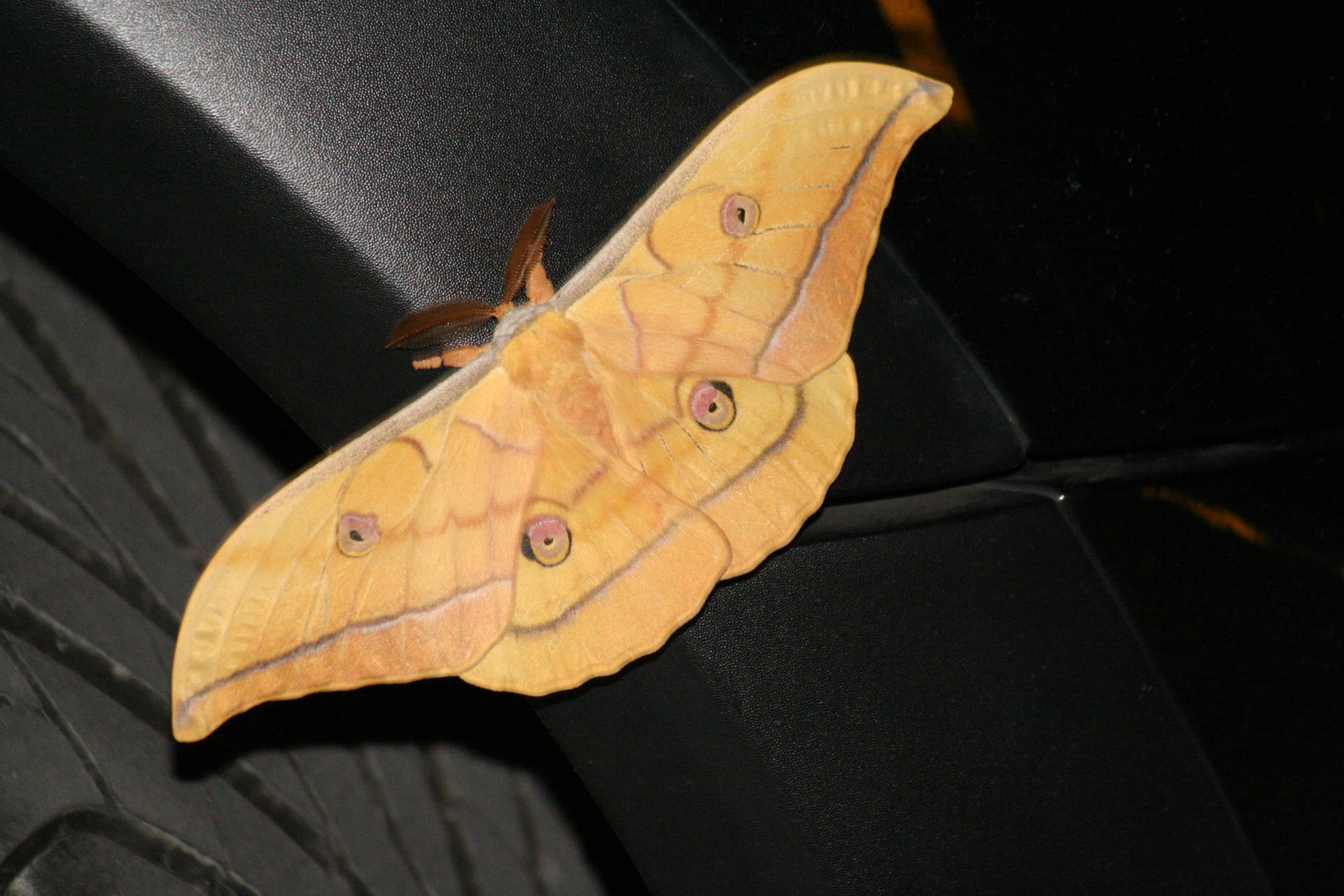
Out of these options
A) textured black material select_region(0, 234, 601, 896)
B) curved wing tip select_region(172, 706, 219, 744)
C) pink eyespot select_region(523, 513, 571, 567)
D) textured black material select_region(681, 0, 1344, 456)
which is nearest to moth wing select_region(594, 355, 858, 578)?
pink eyespot select_region(523, 513, 571, 567)

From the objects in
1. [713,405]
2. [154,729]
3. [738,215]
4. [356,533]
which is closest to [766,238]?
[738,215]

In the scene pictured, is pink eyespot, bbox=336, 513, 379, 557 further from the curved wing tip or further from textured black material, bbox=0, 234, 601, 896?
textured black material, bbox=0, 234, 601, 896

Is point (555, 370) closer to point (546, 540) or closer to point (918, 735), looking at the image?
point (546, 540)

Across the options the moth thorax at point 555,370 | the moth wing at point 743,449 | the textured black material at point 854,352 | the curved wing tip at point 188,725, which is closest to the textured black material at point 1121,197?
the textured black material at point 854,352

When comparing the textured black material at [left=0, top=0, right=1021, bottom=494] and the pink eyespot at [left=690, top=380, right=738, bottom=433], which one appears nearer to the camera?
the textured black material at [left=0, top=0, right=1021, bottom=494]

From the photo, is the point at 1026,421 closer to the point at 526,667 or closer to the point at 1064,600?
the point at 1064,600

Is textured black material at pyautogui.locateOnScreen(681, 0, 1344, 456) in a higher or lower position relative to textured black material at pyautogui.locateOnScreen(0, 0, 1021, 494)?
lower
